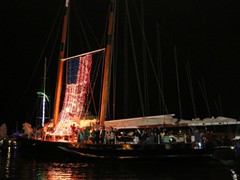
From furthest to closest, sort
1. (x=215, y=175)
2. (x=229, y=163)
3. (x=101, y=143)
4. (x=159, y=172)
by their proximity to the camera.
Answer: (x=101, y=143)
(x=159, y=172)
(x=215, y=175)
(x=229, y=163)

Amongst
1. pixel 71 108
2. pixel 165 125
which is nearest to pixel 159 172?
pixel 165 125

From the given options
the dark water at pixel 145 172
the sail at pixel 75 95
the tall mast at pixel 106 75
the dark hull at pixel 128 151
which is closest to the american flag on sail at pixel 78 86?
the sail at pixel 75 95

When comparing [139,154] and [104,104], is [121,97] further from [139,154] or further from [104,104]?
[139,154]

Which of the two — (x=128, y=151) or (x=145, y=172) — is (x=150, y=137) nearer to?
(x=128, y=151)

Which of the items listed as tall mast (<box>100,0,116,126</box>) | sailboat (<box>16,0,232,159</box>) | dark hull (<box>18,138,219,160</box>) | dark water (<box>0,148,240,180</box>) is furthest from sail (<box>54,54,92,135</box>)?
dark water (<box>0,148,240,180</box>)

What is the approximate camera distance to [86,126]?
2294cm

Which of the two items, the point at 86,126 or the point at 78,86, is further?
the point at 78,86

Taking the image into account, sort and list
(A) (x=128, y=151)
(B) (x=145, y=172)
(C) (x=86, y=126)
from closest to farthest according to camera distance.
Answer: (B) (x=145, y=172)
(A) (x=128, y=151)
(C) (x=86, y=126)

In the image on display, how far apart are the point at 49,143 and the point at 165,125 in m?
8.65

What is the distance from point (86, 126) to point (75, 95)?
131 inches

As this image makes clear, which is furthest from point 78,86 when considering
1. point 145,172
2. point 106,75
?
point 145,172

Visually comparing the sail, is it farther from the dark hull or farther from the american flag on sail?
the dark hull

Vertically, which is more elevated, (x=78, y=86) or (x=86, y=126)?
→ (x=78, y=86)

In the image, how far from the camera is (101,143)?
64.2ft
